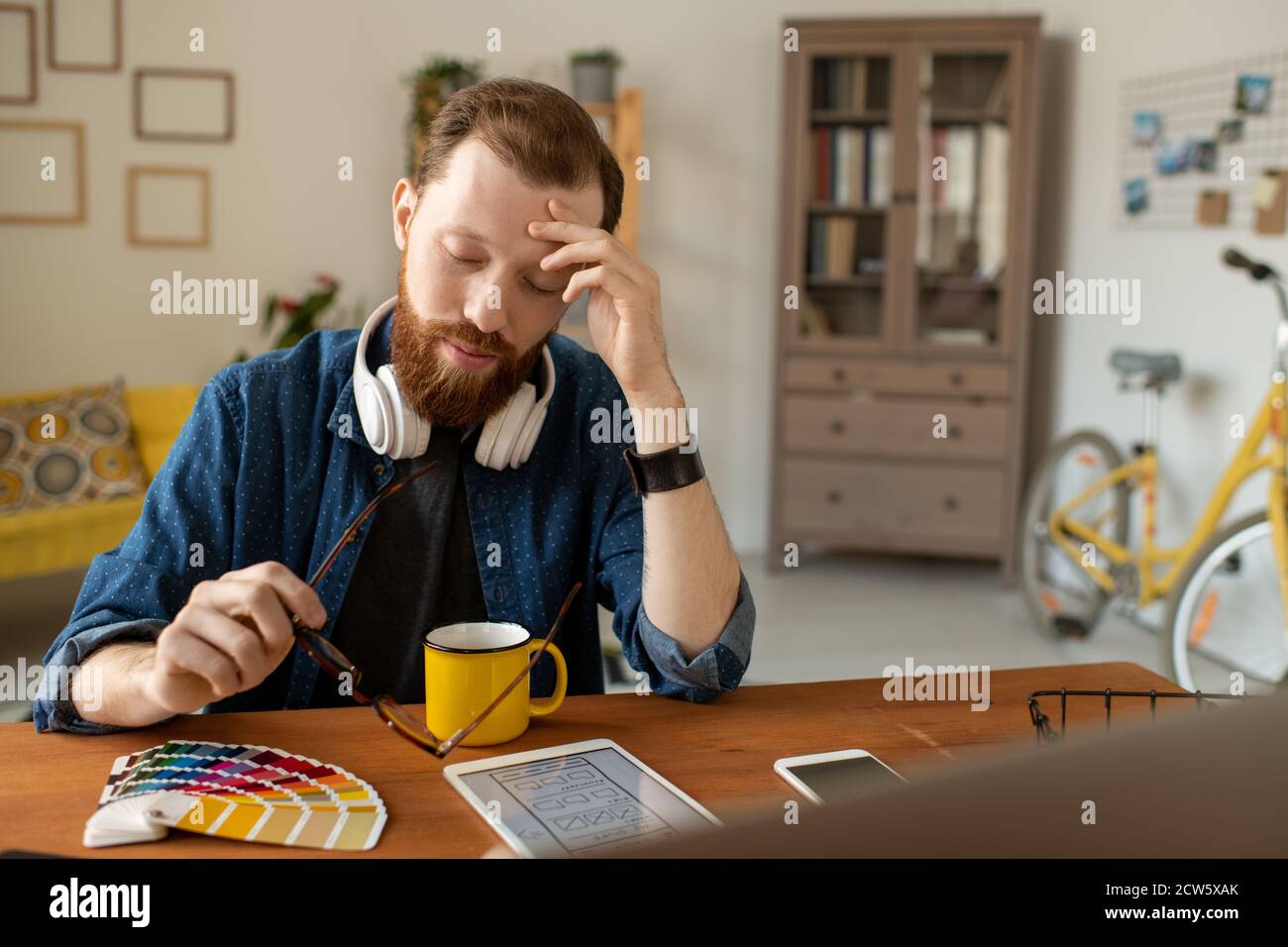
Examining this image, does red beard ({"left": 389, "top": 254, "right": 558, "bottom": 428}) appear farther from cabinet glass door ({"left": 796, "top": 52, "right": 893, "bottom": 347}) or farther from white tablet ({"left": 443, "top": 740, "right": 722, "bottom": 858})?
cabinet glass door ({"left": 796, "top": 52, "right": 893, "bottom": 347})

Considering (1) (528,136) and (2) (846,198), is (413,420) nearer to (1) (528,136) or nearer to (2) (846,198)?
(1) (528,136)

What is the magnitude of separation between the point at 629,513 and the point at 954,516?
12.0ft

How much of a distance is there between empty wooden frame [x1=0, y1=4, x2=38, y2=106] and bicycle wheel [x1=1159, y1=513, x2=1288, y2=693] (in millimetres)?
4252

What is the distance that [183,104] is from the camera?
15.2 ft

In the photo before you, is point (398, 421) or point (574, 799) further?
point (398, 421)

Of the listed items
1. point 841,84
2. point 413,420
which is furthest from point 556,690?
point 841,84

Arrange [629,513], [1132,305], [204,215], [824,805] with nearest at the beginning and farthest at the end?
[824,805], [629,513], [1132,305], [204,215]

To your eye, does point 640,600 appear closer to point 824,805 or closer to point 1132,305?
point 824,805

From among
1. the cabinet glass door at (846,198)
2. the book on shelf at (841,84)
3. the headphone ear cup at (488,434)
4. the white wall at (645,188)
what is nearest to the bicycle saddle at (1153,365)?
the white wall at (645,188)

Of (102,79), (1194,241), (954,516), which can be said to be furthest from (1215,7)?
(102,79)

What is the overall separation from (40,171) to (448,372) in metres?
3.96

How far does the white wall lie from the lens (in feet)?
14.9

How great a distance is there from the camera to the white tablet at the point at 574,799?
0.84 meters

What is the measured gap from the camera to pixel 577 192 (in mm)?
1299
